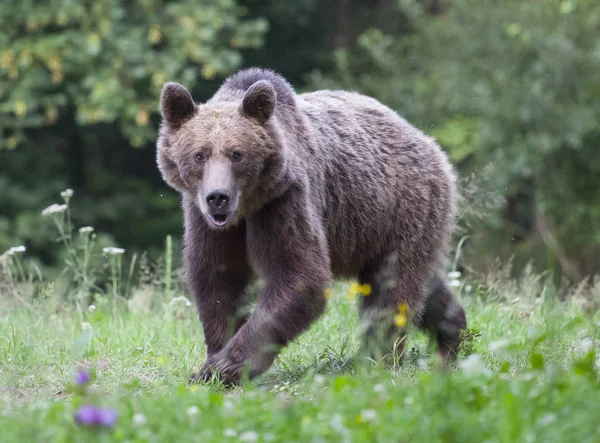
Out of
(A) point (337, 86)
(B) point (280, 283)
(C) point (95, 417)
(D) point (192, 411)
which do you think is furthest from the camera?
(A) point (337, 86)

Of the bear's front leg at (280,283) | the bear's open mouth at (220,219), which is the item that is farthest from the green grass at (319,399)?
the bear's open mouth at (220,219)

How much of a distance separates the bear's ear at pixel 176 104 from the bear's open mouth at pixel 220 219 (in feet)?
2.24

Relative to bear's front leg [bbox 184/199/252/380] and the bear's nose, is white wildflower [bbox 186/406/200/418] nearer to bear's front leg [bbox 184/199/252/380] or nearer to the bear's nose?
the bear's nose

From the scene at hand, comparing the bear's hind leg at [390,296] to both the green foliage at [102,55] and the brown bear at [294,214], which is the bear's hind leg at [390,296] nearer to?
the brown bear at [294,214]

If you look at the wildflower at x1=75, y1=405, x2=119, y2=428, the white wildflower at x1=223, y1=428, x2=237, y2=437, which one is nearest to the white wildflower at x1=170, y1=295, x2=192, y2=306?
the white wildflower at x1=223, y1=428, x2=237, y2=437

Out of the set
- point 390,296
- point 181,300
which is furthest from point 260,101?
point 181,300

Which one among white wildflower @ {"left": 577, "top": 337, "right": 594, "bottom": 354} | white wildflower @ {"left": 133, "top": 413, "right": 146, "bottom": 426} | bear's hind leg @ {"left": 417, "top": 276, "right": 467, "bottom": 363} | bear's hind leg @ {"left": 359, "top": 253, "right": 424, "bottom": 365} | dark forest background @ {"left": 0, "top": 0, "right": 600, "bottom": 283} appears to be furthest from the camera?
dark forest background @ {"left": 0, "top": 0, "right": 600, "bottom": 283}

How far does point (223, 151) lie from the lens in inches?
223

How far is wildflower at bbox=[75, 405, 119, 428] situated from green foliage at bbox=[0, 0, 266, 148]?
1154 centimetres

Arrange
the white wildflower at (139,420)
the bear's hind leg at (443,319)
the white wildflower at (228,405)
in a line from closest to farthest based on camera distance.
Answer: the white wildflower at (139,420), the white wildflower at (228,405), the bear's hind leg at (443,319)

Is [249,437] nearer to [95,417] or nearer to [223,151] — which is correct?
[95,417]

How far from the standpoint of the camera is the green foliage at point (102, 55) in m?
14.7

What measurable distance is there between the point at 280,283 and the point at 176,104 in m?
1.21

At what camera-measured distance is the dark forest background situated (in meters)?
14.9
